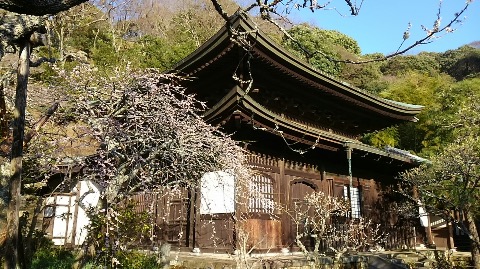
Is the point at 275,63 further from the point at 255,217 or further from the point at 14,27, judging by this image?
the point at 14,27

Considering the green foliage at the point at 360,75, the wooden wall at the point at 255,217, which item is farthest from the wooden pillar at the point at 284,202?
the green foliage at the point at 360,75

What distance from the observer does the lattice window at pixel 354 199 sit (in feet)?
44.3

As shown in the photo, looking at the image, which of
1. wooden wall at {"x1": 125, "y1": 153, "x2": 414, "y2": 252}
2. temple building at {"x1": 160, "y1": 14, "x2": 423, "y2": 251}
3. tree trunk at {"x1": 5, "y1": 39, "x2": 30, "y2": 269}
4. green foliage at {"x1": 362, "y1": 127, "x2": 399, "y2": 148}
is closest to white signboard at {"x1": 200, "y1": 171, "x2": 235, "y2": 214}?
temple building at {"x1": 160, "y1": 14, "x2": 423, "y2": 251}

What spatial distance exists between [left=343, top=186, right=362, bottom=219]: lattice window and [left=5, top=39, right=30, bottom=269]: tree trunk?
36.1 feet

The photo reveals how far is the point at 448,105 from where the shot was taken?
2172cm

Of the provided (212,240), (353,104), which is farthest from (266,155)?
(353,104)

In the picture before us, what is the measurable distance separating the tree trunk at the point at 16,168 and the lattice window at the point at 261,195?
6.03 meters

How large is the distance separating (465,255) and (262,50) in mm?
10686

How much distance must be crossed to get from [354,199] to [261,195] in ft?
18.1

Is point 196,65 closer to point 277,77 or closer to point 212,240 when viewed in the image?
point 277,77

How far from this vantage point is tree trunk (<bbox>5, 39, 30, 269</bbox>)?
414 cm

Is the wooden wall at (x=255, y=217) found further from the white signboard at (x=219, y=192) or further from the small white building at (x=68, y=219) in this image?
the small white building at (x=68, y=219)

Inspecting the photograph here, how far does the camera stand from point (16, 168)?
14.2ft

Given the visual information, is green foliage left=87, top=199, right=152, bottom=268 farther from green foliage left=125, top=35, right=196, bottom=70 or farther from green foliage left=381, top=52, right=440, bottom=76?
green foliage left=381, top=52, right=440, bottom=76
